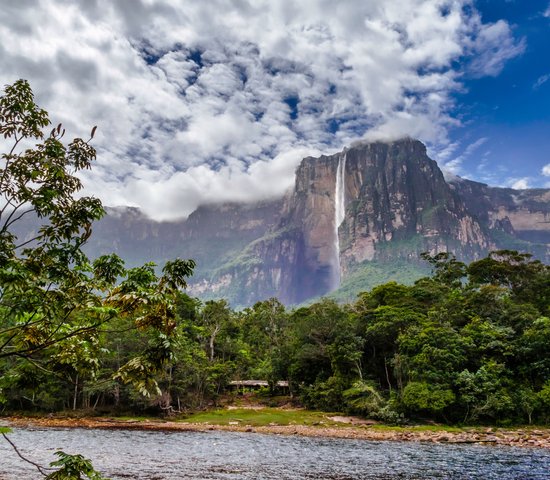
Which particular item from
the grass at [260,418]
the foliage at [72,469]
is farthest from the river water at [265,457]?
the foliage at [72,469]

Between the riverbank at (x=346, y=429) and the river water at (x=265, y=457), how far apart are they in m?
2.63

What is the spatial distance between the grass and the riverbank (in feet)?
1.73

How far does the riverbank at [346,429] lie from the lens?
31547 mm

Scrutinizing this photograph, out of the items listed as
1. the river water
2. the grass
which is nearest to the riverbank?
the grass

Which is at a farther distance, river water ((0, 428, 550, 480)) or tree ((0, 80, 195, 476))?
river water ((0, 428, 550, 480))

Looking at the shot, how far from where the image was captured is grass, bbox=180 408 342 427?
138 feet

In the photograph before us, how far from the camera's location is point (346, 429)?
38.0 meters

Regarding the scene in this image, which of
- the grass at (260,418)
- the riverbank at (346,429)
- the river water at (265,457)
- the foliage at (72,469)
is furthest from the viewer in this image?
the grass at (260,418)

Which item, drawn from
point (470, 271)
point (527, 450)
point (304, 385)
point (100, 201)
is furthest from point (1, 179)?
point (470, 271)

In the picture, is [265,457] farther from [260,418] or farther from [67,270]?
[67,270]

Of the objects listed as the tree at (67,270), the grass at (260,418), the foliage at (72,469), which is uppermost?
the tree at (67,270)

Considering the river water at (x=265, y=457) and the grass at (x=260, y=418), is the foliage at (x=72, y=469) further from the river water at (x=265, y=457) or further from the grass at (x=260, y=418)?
the grass at (x=260, y=418)

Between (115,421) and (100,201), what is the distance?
1697 inches

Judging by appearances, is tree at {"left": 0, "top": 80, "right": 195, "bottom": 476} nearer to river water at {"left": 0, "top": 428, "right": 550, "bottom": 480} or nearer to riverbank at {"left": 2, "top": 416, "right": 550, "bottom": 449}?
river water at {"left": 0, "top": 428, "right": 550, "bottom": 480}
